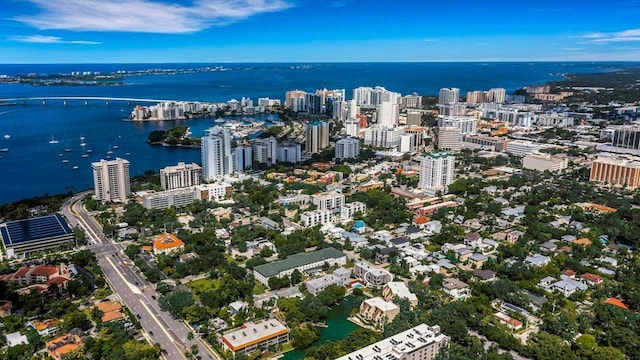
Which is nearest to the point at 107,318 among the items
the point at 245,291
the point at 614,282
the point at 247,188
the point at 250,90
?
the point at 245,291

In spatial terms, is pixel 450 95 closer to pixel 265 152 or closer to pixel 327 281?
pixel 265 152

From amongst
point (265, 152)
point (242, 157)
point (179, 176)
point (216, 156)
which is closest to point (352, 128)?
point (265, 152)

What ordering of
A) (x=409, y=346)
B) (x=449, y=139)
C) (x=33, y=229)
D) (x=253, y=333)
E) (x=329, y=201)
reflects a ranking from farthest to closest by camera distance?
(x=449, y=139)
(x=329, y=201)
(x=33, y=229)
(x=253, y=333)
(x=409, y=346)

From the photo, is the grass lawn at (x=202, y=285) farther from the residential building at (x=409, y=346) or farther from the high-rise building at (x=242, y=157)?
the high-rise building at (x=242, y=157)

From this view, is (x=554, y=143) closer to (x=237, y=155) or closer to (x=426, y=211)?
(x=426, y=211)

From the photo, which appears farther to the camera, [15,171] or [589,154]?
[589,154]

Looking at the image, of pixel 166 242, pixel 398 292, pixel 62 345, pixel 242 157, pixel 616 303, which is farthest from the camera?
pixel 242 157
